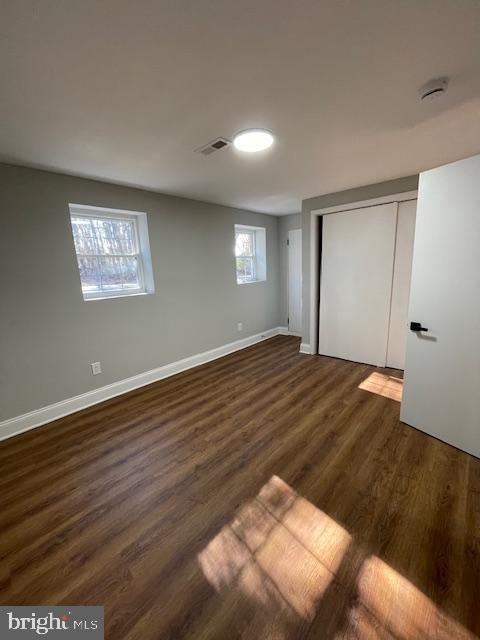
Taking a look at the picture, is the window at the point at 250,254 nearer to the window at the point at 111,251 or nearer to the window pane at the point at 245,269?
the window pane at the point at 245,269

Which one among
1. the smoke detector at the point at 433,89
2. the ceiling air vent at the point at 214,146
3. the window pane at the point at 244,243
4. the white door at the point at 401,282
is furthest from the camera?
the window pane at the point at 244,243

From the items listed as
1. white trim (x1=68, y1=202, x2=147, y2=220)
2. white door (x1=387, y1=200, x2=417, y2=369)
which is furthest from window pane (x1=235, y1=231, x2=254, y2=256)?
white door (x1=387, y1=200, x2=417, y2=369)

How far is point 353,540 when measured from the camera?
137 cm

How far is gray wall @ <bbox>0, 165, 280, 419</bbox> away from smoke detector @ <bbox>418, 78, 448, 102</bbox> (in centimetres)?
275

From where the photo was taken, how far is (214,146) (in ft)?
6.83

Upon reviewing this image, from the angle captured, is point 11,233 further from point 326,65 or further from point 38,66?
point 326,65

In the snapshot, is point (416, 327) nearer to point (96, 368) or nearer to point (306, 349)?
point (306, 349)

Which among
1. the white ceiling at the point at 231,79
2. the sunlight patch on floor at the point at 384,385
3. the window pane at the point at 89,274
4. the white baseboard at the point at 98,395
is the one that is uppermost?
the white ceiling at the point at 231,79

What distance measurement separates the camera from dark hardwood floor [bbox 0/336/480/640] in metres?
1.10

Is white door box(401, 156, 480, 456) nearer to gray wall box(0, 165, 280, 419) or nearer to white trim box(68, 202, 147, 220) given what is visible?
gray wall box(0, 165, 280, 419)

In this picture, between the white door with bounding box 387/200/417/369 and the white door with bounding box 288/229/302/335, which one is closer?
the white door with bounding box 387/200/417/369

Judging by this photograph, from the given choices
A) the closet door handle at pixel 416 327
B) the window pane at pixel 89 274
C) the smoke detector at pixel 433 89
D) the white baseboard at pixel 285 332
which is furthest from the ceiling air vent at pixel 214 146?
the white baseboard at pixel 285 332

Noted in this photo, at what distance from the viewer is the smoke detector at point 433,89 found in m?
1.42

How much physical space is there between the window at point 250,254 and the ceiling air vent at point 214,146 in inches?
100
